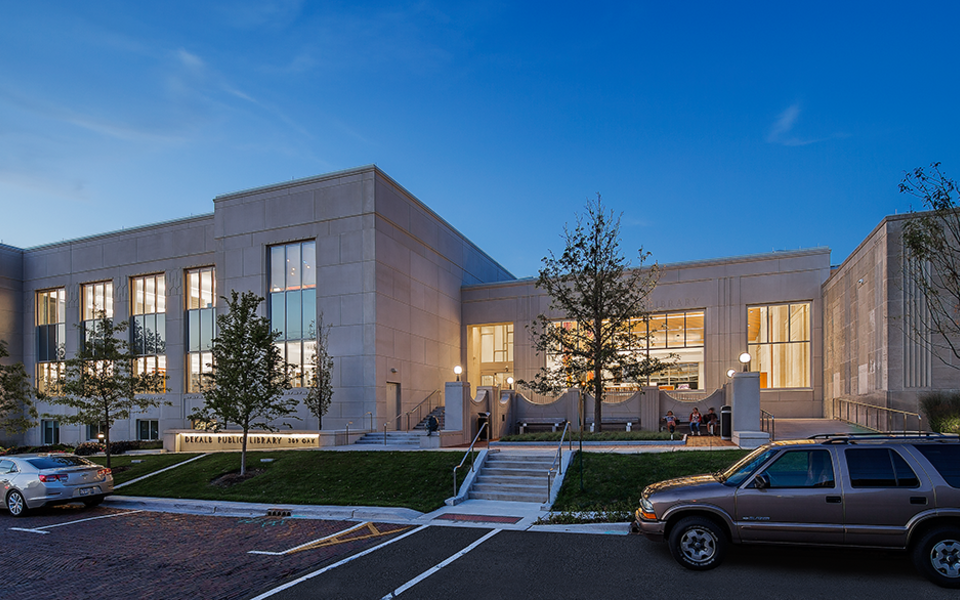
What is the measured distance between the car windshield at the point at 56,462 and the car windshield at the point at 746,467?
52.0ft

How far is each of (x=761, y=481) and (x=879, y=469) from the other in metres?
1.47

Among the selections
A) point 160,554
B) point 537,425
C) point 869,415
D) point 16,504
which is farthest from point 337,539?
point 869,415

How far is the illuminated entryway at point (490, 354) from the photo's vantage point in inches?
1471

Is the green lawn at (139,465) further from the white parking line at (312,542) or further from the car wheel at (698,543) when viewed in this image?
the car wheel at (698,543)

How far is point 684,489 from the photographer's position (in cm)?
870

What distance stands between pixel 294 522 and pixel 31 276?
35.6 metres

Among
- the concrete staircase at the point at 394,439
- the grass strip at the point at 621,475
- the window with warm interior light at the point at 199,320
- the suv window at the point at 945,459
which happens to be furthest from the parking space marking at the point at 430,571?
the window with warm interior light at the point at 199,320

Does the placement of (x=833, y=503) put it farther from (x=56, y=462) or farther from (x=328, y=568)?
(x=56, y=462)

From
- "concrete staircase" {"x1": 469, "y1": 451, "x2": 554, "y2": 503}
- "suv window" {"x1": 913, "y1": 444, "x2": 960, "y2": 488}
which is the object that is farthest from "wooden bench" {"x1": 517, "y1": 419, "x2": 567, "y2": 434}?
"suv window" {"x1": 913, "y1": 444, "x2": 960, "y2": 488}

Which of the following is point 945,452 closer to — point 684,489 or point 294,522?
point 684,489

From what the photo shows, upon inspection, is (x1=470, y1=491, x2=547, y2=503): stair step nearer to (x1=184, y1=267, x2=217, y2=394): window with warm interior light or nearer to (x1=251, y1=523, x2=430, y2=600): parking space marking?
(x1=251, y1=523, x2=430, y2=600): parking space marking

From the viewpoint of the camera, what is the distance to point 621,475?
46.8 feet

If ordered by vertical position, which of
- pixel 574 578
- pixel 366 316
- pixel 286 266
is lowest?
pixel 574 578

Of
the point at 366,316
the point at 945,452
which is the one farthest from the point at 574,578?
the point at 366,316
